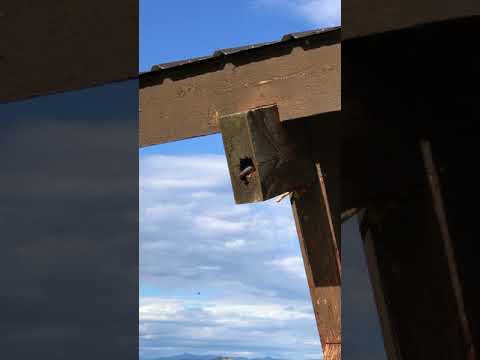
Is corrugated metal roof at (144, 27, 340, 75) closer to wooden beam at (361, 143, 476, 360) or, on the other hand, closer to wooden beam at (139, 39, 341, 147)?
wooden beam at (139, 39, 341, 147)

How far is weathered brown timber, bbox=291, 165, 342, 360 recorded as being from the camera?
4.34 m

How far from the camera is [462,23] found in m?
3.28

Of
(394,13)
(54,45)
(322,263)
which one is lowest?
(322,263)

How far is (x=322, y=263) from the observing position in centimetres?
441

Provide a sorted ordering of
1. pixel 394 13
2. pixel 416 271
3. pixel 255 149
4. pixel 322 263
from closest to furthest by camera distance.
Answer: pixel 394 13, pixel 255 149, pixel 416 271, pixel 322 263

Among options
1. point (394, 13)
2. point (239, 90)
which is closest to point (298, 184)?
point (239, 90)

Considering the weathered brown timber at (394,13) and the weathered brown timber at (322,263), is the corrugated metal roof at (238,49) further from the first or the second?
the weathered brown timber at (322,263)

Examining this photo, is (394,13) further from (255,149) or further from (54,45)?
(54,45)

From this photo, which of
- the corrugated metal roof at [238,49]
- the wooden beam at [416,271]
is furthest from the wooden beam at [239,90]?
the wooden beam at [416,271]

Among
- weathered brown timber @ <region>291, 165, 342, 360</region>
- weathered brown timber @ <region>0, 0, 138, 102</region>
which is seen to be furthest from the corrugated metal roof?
weathered brown timber @ <region>291, 165, 342, 360</region>

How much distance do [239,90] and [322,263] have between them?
3.94 feet

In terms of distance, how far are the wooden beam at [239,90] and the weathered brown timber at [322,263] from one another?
0.86 metres

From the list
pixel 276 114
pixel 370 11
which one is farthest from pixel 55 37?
pixel 370 11

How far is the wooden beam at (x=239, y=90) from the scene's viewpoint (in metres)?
3.46
